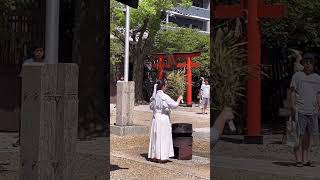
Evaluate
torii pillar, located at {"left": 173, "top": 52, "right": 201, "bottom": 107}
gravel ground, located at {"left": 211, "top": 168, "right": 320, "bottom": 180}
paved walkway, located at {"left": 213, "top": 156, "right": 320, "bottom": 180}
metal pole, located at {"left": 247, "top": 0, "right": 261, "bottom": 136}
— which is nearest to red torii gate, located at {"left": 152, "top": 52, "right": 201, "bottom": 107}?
torii pillar, located at {"left": 173, "top": 52, "right": 201, "bottom": 107}

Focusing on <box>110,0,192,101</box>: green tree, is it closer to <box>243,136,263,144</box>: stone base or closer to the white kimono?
<box>243,136,263,144</box>: stone base

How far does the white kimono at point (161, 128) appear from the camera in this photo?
9447mm

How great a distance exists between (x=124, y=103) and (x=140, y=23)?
17.2 m

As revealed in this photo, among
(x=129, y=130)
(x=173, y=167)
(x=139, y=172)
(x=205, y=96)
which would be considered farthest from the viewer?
(x=205, y=96)

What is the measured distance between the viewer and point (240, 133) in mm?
11898

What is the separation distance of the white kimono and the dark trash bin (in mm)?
305

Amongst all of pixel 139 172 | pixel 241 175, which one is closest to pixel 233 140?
pixel 241 175

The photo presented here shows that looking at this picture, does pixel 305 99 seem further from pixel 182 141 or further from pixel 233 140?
pixel 233 140

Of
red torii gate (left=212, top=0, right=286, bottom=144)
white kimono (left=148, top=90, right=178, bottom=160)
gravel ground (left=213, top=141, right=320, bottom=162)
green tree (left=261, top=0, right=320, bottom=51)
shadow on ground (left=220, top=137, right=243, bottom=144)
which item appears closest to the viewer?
red torii gate (left=212, top=0, right=286, bottom=144)

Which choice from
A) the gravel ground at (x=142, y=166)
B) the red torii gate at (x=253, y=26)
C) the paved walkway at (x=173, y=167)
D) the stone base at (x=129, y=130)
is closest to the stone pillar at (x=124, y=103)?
the stone base at (x=129, y=130)

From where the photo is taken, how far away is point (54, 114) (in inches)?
150

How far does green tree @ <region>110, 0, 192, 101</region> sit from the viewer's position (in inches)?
1166

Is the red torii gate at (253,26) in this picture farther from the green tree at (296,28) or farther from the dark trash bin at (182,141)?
the green tree at (296,28)

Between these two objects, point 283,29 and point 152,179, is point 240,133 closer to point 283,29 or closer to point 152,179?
point 283,29
